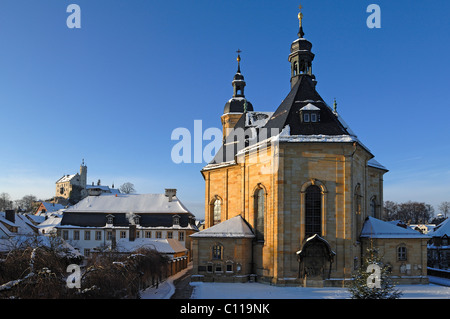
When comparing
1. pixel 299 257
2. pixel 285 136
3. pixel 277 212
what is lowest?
pixel 299 257

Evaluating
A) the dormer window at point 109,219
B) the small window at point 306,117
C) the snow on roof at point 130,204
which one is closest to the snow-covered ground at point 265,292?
the small window at point 306,117

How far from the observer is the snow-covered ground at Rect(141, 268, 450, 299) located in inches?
1103

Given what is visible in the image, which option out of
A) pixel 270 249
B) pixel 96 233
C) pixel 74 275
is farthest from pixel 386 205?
pixel 74 275

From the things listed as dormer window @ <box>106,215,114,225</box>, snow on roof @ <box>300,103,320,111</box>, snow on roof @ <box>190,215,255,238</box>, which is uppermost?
snow on roof @ <box>300,103,320,111</box>

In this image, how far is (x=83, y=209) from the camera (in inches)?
2515

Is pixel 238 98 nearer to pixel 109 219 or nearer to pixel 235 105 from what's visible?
pixel 235 105

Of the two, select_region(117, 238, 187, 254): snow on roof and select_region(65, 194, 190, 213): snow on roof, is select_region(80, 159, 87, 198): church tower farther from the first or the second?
select_region(117, 238, 187, 254): snow on roof

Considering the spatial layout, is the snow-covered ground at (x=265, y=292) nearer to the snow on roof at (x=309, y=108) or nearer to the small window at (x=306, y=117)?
the small window at (x=306, y=117)

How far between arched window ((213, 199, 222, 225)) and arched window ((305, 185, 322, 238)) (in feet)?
45.9

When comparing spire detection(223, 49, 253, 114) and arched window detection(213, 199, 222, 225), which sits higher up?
spire detection(223, 49, 253, 114)

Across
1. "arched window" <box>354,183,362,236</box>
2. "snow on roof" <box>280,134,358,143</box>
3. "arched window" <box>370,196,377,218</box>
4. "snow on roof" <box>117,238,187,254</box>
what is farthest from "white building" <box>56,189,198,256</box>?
"snow on roof" <box>280,134,358,143</box>

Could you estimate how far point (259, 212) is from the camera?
123ft

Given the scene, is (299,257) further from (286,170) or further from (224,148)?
(224,148)

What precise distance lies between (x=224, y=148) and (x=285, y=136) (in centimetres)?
1440
